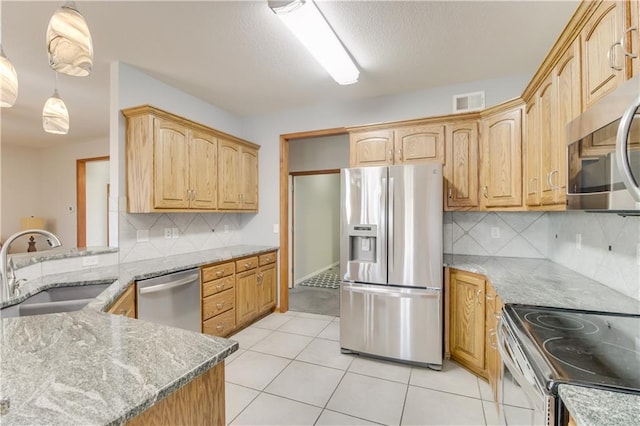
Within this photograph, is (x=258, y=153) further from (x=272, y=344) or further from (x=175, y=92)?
(x=272, y=344)

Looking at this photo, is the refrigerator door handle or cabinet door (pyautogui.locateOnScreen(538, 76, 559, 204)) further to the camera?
the refrigerator door handle

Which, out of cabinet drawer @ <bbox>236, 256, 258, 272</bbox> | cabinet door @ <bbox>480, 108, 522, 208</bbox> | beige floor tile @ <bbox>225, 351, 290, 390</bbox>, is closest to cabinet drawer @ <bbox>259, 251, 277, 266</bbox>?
cabinet drawer @ <bbox>236, 256, 258, 272</bbox>

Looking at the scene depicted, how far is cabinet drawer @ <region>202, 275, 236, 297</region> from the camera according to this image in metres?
2.70

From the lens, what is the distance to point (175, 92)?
311 cm

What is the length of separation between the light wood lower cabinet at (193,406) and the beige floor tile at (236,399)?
3.60 feet

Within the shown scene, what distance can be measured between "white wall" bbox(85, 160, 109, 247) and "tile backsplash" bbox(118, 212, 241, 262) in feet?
11.1

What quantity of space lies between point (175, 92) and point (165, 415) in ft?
10.4

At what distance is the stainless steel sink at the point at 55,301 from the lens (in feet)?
4.95

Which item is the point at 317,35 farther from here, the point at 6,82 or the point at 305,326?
the point at 305,326

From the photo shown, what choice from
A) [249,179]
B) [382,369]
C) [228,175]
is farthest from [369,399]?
[249,179]

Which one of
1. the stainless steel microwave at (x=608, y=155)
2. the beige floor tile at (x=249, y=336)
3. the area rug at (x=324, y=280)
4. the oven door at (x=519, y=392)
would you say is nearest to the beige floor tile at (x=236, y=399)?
the beige floor tile at (x=249, y=336)

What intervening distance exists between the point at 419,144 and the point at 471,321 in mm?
1642

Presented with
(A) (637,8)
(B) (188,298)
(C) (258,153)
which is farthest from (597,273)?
Result: (C) (258,153)

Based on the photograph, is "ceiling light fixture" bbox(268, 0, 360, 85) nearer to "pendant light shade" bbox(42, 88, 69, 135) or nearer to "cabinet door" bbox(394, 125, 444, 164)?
"cabinet door" bbox(394, 125, 444, 164)
